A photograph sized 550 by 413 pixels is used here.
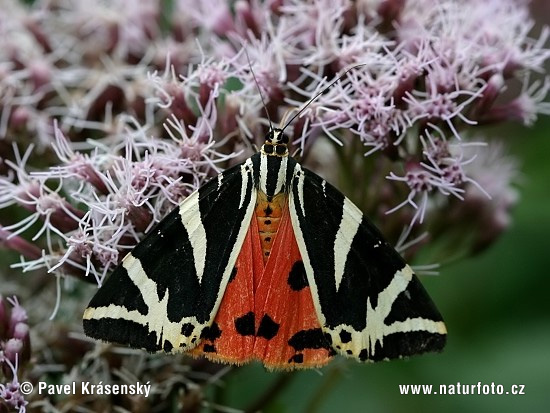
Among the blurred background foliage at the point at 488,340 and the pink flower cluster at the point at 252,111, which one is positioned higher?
the pink flower cluster at the point at 252,111

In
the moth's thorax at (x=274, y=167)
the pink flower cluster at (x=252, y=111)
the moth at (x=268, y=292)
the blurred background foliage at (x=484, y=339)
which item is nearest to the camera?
the moth at (x=268, y=292)

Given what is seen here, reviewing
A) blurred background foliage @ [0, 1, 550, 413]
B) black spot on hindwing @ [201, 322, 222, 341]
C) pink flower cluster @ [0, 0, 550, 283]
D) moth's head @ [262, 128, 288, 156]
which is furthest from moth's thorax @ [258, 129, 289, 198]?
blurred background foliage @ [0, 1, 550, 413]

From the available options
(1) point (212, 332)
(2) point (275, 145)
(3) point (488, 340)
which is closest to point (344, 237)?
(2) point (275, 145)

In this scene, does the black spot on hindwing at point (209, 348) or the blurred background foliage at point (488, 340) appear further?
the blurred background foliage at point (488, 340)

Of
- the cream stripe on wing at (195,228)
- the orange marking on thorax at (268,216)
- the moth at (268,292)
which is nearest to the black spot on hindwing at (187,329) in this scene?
the moth at (268,292)

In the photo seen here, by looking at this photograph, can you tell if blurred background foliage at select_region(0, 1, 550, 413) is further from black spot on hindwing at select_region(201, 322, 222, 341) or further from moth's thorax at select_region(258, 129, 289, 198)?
moth's thorax at select_region(258, 129, 289, 198)

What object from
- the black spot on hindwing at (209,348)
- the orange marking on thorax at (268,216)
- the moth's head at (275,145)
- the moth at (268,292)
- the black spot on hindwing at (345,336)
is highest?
the moth's head at (275,145)

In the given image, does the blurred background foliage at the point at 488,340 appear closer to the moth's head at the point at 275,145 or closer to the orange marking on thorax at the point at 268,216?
the orange marking on thorax at the point at 268,216

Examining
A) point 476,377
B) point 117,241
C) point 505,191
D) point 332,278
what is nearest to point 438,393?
point 476,377
